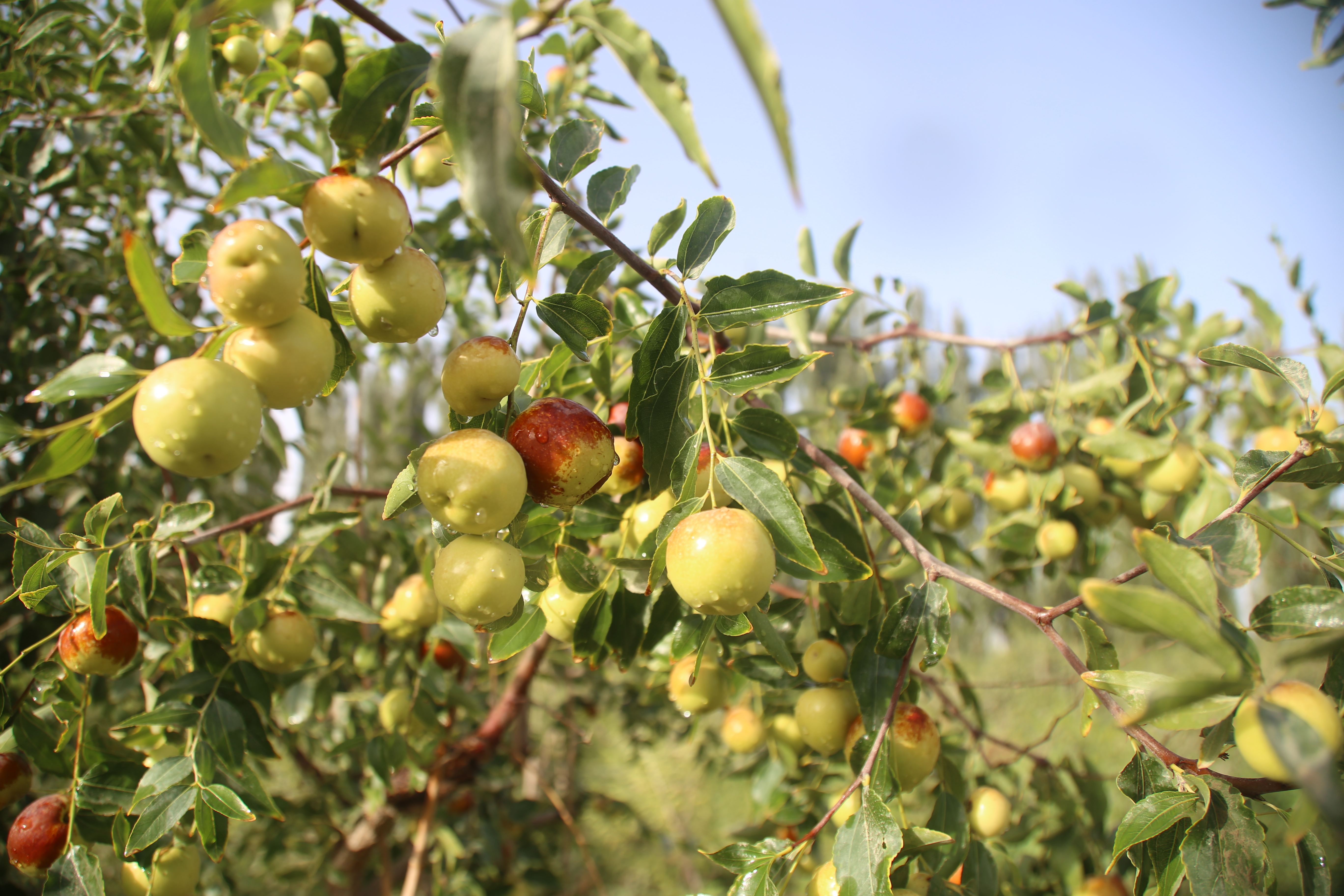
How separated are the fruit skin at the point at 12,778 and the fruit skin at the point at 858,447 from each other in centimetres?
169

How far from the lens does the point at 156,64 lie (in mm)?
571

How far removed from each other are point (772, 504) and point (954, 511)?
123 centimetres

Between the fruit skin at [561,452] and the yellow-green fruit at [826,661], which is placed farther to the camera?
the yellow-green fruit at [826,661]

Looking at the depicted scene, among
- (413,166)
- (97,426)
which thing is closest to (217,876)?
(97,426)

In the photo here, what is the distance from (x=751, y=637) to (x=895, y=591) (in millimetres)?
244

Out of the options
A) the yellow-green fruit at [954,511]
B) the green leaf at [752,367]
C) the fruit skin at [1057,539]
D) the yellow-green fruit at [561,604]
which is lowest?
the yellow-green fruit at [954,511]

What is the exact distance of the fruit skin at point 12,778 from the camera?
1064 millimetres

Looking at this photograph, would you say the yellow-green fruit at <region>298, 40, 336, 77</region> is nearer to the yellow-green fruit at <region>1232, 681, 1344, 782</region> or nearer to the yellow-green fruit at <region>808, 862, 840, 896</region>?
the yellow-green fruit at <region>808, 862, 840, 896</region>

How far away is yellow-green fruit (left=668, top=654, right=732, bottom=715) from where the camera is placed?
1.36m

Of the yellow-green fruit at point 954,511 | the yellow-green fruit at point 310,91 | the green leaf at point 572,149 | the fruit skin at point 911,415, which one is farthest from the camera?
the fruit skin at point 911,415

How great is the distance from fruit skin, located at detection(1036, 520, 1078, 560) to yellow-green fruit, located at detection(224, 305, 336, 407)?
1598mm

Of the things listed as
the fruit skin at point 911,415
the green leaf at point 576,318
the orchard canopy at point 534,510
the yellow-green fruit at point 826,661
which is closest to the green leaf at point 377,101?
the orchard canopy at point 534,510

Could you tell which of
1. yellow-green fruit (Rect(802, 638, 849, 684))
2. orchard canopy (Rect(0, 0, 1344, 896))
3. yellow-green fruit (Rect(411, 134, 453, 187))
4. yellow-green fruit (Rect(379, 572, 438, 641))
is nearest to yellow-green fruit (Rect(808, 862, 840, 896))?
orchard canopy (Rect(0, 0, 1344, 896))

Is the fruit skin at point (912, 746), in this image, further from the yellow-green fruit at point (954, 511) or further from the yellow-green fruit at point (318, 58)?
the yellow-green fruit at point (318, 58)
